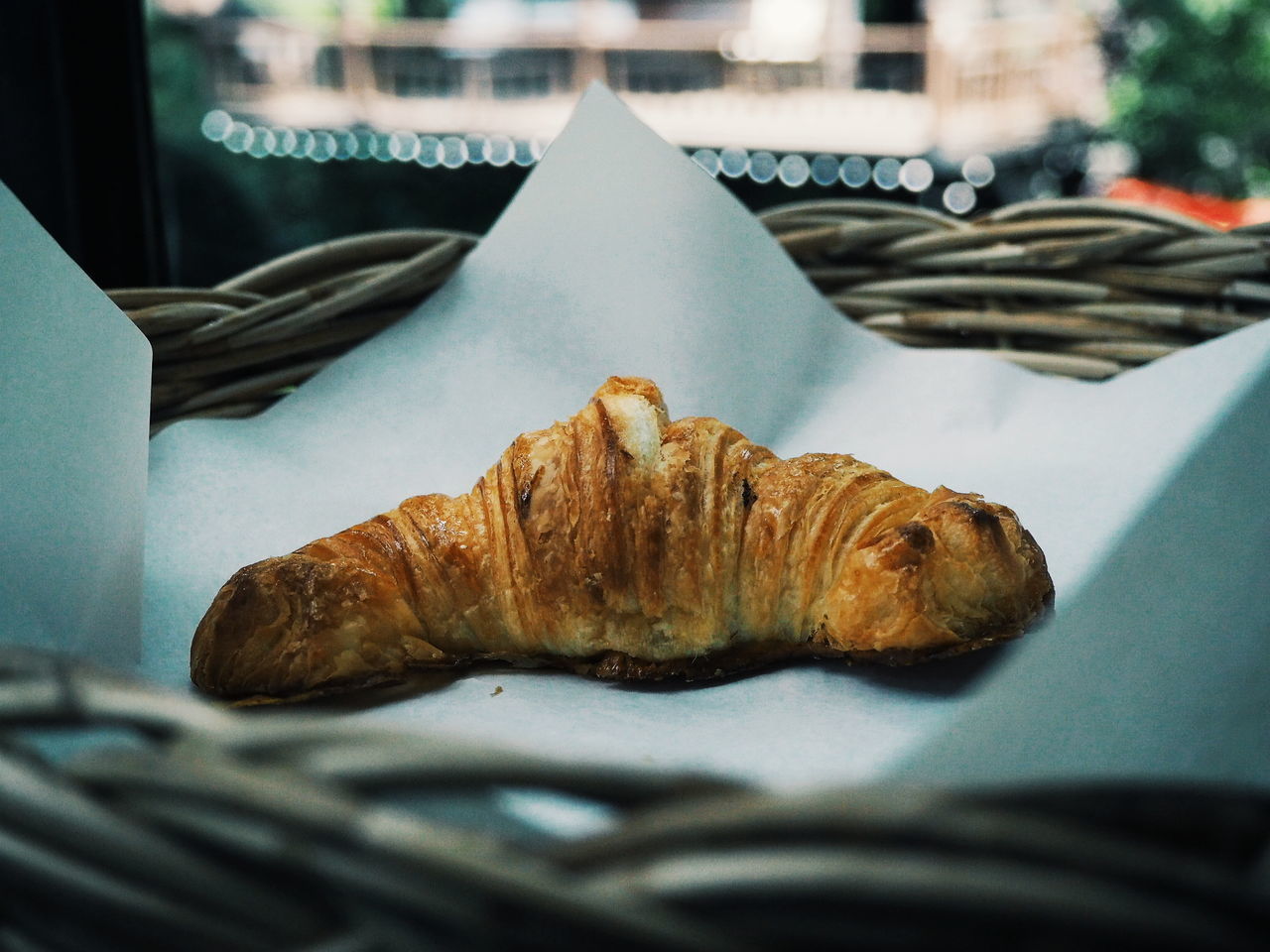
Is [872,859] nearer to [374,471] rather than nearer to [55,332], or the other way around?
[55,332]

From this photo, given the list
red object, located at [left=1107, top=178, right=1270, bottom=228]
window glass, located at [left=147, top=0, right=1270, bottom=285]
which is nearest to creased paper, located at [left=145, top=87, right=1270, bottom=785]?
window glass, located at [left=147, top=0, right=1270, bottom=285]

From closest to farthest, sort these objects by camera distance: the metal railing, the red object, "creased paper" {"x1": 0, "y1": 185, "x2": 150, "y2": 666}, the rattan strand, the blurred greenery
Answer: the rattan strand → "creased paper" {"x1": 0, "y1": 185, "x2": 150, "y2": 666} → the metal railing → the red object → the blurred greenery

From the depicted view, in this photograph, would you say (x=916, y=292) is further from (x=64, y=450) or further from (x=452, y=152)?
(x=452, y=152)

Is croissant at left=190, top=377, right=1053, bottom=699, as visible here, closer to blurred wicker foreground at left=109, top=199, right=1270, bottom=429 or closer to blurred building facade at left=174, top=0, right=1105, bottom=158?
blurred wicker foreground at left=109, top=199, right=1270, bottom=429

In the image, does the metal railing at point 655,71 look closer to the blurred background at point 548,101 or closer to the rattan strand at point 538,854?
the blurred background at point 548,101

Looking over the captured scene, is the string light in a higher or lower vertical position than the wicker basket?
higher

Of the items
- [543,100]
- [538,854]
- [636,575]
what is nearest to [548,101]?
[543,100]
